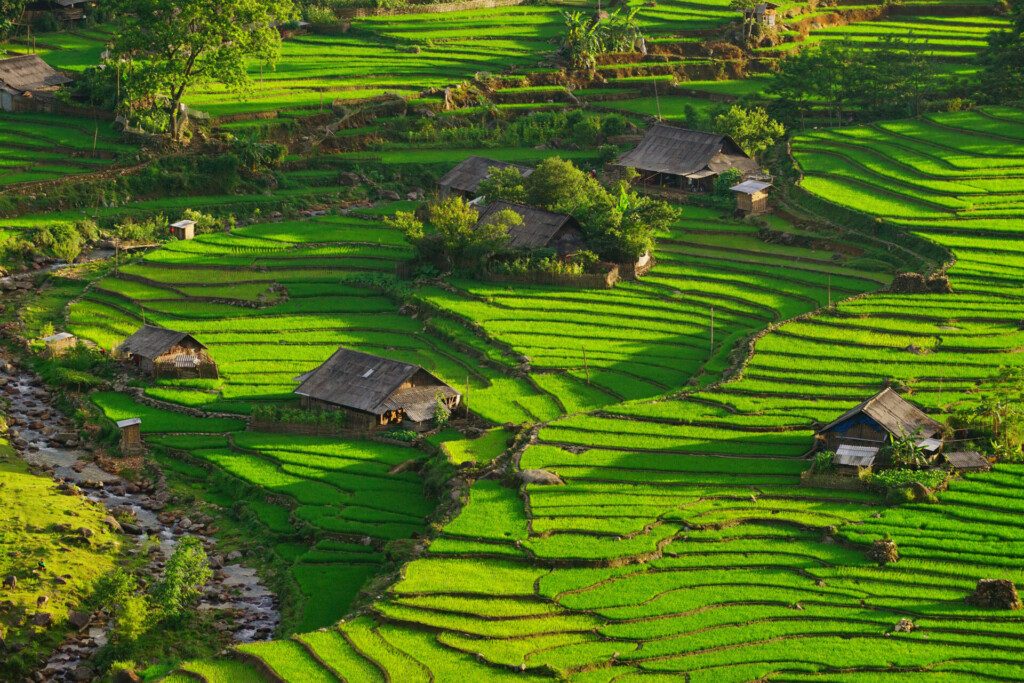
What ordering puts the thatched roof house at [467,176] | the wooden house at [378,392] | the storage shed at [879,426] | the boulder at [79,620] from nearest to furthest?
the boulder at [79,620], the storage shed at [879,426], the wooden house at [378,392], the thatched roof house at [467,176]

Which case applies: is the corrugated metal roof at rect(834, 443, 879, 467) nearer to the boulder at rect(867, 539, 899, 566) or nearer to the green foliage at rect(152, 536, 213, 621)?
the boulder at rect(867, 539, 899, 566)

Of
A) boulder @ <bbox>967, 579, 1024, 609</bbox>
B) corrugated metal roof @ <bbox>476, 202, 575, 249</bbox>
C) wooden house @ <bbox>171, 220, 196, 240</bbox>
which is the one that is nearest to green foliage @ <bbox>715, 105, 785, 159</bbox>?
corrugated metal roof @ <bbox>476, 202, 575, 249</bbox>

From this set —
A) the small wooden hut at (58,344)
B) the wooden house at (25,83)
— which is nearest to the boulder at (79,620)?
the small wooden hut at (58,344)

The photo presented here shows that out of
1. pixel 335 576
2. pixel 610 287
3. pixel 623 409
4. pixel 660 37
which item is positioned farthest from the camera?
pixel 660 37

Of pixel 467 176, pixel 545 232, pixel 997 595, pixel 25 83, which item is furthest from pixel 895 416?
pixel 25 83

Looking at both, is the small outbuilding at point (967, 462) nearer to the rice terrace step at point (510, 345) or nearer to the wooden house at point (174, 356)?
the rice terrace step at point (510, 345)

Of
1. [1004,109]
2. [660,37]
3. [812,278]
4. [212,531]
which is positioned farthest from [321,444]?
[660,37]

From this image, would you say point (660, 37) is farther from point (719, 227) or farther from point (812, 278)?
point (812, 278)

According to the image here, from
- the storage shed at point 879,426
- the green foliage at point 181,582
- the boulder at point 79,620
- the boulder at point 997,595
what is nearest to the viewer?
the boulder at point 997,595
